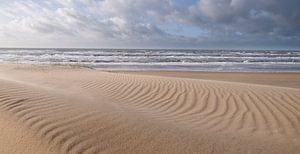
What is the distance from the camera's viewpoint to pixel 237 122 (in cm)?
455

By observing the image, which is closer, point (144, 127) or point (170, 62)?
point (144, 127)

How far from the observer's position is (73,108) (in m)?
3.98

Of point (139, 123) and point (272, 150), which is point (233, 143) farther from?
point (139, 123)

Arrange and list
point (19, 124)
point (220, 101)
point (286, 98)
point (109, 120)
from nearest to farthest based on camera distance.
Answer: point (19, 124), point (109, 120), point (220, 101), point (286, 98)

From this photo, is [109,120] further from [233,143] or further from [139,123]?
[233,143]

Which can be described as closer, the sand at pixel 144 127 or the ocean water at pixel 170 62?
the sand at pixel 144 127

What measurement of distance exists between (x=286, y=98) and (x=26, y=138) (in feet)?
20.0

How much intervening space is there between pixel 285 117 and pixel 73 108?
386 centimetres

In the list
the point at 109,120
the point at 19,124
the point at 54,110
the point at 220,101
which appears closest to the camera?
the point at 19,124

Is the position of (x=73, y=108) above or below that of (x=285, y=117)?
above

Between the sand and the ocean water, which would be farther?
the ocean water

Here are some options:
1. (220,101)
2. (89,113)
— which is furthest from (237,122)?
(89,113)

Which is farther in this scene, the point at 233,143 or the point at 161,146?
the point at 233,143

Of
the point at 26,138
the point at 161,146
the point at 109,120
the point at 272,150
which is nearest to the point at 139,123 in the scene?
the point at 109,120
